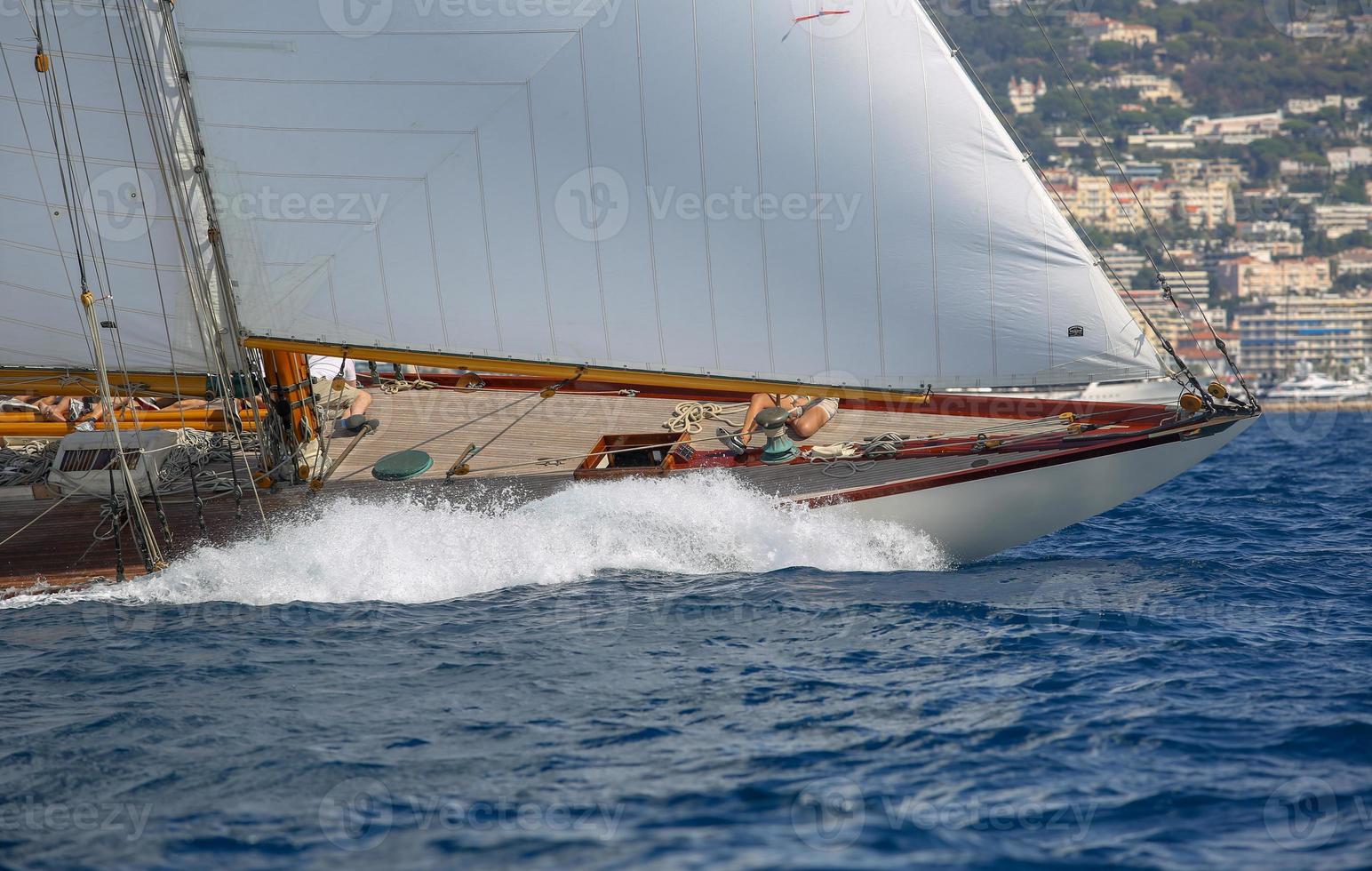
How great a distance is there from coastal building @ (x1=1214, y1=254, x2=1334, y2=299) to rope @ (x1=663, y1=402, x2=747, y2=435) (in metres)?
101

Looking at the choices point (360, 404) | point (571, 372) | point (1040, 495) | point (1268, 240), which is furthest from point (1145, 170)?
point (571, 372)

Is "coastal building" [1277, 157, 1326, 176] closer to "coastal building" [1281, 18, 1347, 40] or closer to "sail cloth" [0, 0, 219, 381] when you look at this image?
"coastal building" [1281, 18, 1347, 40]

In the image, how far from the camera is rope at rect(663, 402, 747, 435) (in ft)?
38.9

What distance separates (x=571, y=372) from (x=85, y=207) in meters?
4.83

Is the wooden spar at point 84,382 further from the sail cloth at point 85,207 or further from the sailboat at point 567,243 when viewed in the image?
the sailboat at point 567,243

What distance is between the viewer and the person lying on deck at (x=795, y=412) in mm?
11492

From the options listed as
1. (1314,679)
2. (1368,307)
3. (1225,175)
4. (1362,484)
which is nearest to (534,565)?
(1314,679)

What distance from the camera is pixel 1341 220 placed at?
4626 inches

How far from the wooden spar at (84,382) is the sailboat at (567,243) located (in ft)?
2.03

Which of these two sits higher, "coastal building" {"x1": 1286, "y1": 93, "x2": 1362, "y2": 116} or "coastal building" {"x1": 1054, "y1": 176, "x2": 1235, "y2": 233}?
"coastal building" {"x1": 1286, "y1": 93, "x2": 1362, "y2": 116}

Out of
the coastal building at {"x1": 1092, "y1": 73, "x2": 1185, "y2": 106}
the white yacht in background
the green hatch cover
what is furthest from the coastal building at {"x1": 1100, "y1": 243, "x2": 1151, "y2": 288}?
the green hatch cover

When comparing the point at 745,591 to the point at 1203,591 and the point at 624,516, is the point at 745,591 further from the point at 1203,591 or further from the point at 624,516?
the point at 1203,591

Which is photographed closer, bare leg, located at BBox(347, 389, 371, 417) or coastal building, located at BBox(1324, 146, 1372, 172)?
bare leg, located at BBox(347, 389, 371, 417)

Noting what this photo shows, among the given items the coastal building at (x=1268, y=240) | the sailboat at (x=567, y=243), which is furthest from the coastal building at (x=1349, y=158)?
the sailboat at (x=567, y=243)
